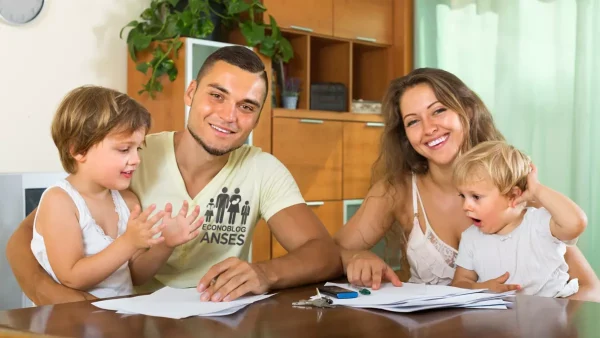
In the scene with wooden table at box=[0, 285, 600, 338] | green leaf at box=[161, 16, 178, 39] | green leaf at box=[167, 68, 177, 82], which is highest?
green leaf at box=[161, 16, 178, 39]

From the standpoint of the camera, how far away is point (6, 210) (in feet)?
8.52

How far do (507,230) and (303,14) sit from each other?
2509 mm

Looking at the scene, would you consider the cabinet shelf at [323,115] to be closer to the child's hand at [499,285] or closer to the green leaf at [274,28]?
the green leaf at [274,28]

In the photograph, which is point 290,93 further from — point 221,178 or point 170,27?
point 221,178

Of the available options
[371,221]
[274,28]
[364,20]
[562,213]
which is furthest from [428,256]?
[364,20]

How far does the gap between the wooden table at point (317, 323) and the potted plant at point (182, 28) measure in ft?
7.83

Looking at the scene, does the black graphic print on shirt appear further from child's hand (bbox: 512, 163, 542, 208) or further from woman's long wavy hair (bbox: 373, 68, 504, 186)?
child's hand (bbox: 512, 163, 542, 208)

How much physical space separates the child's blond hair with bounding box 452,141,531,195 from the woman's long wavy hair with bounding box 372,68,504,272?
0.22m

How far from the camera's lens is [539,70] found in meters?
4.02

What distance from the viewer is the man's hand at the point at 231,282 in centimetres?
133

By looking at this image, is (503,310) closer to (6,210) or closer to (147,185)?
(147,185)

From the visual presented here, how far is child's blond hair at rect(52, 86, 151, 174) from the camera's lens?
5.47ft

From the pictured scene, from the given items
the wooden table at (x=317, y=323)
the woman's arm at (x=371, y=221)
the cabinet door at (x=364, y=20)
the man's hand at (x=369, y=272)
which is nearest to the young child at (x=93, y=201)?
the wooden table at (x=317, y=323)

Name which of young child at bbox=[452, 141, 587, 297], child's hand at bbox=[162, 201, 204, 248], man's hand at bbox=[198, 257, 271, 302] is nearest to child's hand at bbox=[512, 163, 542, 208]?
young child at bbox=[452, 141, 587, 297]
